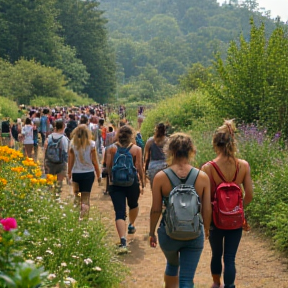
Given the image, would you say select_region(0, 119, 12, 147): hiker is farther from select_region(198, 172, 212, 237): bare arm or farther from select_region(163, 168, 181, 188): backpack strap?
select_region(163, 168, 181, 188): backpack strap

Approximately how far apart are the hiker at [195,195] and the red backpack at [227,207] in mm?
274

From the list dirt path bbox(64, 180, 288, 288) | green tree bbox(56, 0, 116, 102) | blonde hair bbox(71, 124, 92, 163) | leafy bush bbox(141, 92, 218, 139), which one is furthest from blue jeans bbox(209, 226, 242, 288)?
green tree bbox(56, 0, 116, 102)

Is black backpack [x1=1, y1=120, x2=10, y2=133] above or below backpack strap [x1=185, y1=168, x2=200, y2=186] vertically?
below

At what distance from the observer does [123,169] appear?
738 centimetres

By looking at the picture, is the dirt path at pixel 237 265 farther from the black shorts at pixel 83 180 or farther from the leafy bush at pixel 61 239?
the black shorts at pixel 83 180

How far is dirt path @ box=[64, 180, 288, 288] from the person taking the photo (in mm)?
6645

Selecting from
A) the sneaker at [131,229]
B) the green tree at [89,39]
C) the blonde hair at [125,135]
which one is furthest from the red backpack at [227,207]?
the green tree at [89,39]

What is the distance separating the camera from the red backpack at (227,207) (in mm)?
5078

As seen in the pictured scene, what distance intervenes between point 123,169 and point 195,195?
2.91 meters

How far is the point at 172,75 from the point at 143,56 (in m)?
13.3

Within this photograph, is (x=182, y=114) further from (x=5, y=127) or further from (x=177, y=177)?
(x=177, y=177)

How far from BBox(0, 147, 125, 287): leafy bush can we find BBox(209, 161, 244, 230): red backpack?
3.80 feet

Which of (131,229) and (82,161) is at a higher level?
(82,161)

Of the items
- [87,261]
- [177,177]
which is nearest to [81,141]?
[87,261]
